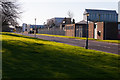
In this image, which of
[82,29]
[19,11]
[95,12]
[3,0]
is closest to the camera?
[3,0]

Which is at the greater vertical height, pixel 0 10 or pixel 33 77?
pixel 0 10

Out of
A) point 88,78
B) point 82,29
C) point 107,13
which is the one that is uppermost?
point 107,13

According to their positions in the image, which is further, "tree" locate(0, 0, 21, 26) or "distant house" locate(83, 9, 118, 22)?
"distant house" locate(83, 9, 118, 22)

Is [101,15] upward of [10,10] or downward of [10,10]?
upward

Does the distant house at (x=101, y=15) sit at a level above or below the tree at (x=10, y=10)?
above

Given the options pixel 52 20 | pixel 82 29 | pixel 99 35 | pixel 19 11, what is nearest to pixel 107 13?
pixel 82 29

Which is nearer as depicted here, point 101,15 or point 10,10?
point 10,10

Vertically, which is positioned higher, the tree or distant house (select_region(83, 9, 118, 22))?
distant house (select_region(83, 9, 118, 22))

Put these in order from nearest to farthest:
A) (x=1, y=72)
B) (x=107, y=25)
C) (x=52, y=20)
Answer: (x=1, y=72)
(x=107, y=25)
(x=52, y=20)

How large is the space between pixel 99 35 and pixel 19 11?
24068 millimetres

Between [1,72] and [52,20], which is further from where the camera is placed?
[52,20]

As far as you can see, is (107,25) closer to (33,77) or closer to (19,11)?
(19,11)

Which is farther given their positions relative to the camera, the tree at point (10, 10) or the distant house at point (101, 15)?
the distant house at point (101, 15)

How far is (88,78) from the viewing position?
7.50 m
